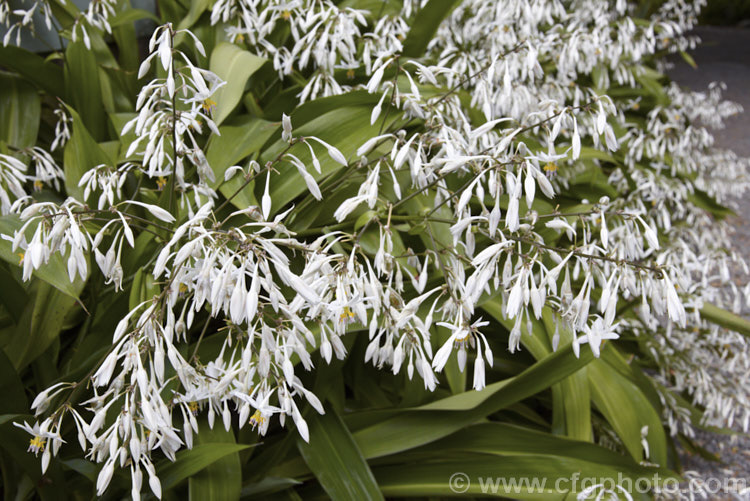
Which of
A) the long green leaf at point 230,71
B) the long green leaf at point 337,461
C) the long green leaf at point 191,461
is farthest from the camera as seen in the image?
the long green leaf at point 230,71

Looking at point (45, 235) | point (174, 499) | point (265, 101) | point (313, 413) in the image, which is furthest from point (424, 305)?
point (265, 101)

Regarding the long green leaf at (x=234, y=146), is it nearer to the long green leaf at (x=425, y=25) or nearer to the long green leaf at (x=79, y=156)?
the long green leaf at (x=79, y=156)

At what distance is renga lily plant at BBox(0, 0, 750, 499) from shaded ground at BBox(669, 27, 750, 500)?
163mm

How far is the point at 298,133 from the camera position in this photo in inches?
79.0

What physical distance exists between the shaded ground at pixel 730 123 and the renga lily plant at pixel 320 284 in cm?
16

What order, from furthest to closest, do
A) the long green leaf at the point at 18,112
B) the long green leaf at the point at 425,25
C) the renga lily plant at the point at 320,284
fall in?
1. the long green leaf at the point at 18,112
2. the long green leaf at the point at 425,25
3. the renga lily plant at the point at 320,284

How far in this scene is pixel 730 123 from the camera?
19.5 feet

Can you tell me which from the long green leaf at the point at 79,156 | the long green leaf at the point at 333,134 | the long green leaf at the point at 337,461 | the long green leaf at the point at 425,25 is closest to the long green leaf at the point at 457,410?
the long green leaf at the point at 337,461

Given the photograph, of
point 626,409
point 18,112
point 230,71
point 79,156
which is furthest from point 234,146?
point 626,409

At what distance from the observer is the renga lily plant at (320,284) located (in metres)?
1.15

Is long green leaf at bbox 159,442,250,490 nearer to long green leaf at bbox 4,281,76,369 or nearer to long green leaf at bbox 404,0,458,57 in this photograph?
long green leaf at bbox 4,281,76,369

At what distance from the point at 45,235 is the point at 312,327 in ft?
2.26

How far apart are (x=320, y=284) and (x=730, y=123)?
605cm

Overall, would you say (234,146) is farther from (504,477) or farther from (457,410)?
(504,477)
